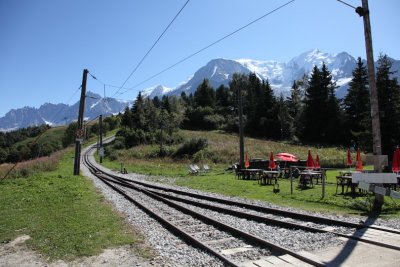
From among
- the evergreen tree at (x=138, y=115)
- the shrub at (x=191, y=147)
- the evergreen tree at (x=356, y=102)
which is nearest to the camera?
the shrub at (x=191, y=147)

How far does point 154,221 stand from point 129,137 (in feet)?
225

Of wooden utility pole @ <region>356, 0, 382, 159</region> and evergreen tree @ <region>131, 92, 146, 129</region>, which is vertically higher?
evergreen tree @ <region>131, 92, 146, 129</region>

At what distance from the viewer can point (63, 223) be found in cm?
1137

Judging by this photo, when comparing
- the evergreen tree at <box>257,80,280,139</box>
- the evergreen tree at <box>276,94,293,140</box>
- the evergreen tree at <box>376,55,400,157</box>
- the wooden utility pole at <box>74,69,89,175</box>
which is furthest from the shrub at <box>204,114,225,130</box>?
the wooden utility pole at <box>74,69,89,175</box>

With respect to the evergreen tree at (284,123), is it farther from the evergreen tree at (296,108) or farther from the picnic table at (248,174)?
the picnic table at (248,174)

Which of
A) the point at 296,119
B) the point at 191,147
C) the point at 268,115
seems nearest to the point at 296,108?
the point at 296,119

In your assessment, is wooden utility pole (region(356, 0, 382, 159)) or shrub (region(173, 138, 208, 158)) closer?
wooden utility pole (region(356, 0, 382, 159))

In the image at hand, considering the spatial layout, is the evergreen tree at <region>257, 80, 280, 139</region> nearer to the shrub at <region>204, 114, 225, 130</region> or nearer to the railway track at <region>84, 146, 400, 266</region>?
the shrub at <region>204, 114, 225, 130</region>

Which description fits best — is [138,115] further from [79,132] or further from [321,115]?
[79,132]

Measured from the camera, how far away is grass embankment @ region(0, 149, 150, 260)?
8.82 meters

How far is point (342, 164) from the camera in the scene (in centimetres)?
4084

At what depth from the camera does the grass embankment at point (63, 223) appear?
8819mm

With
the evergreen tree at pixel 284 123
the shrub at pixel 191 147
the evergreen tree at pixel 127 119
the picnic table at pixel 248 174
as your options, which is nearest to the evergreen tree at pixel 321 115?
the evergreen tree at pixel 284 123

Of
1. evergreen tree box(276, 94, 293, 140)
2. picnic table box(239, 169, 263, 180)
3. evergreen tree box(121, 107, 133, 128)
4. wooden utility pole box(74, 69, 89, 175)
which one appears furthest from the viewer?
evergreen tree box(121, 107, 133, 128)
